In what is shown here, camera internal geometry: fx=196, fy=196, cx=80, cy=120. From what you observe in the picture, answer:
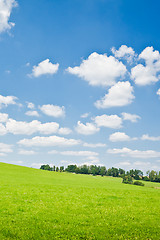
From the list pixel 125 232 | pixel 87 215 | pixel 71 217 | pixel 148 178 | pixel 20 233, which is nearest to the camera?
pixel 20 233

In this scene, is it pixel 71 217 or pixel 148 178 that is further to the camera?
pixel 148 178

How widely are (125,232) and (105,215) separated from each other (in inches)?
185

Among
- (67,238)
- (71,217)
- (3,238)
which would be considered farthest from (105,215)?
(3,238)

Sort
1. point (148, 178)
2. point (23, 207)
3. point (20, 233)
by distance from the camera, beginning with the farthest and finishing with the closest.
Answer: point (148, 178) → point (23, 207) → point (20, 233)

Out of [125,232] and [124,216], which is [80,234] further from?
[124,216]

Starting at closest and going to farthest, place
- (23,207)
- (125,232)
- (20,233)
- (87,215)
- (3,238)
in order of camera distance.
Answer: (3,238) < (20,233) < (125,232) < (87,215) < (23,207)

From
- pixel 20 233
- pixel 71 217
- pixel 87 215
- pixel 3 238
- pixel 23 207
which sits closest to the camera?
pixel 3 238

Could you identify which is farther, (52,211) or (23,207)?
(23,207)

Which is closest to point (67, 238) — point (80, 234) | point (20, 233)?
point (80, 234)

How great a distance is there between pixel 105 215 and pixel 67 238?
280 inches

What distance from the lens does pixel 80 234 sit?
44.3 ft

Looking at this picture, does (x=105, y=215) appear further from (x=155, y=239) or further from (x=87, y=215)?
(x=155, y=239)

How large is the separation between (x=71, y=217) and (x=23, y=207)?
6.09 m

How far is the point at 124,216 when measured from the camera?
19078 millimetres
